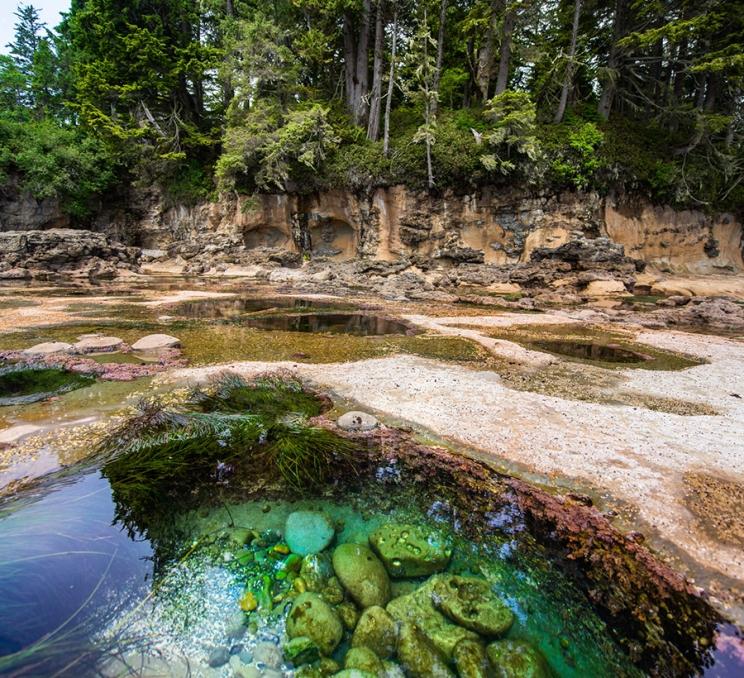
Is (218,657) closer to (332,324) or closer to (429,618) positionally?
(429,618)

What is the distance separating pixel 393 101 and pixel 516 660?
35.3 m

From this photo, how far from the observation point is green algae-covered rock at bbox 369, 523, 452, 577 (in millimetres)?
2883

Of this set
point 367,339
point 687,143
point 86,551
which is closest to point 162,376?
point 86,551

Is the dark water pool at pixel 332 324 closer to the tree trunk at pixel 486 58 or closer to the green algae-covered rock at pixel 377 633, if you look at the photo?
the green algae-covered rock at pixel 377 633

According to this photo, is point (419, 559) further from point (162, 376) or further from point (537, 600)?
point (162, 376)

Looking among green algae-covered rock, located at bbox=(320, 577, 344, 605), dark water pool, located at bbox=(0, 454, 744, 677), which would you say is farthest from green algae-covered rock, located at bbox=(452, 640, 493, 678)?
green algae-covered rock, located at bbox=(320, 577, 344, 605)

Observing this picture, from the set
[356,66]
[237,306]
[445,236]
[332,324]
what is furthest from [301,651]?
[356,66]

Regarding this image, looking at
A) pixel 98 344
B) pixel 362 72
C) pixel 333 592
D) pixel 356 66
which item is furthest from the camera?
pixel 356 66

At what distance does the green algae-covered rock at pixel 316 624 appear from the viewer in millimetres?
2297

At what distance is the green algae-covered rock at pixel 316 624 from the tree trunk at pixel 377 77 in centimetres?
2909

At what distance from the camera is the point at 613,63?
23781mm

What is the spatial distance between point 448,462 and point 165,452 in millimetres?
2949

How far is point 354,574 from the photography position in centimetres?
276

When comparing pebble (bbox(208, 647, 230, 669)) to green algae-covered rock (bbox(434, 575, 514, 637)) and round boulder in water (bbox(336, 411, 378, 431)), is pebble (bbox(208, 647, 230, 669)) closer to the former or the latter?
green algae-covered rock (bbox(434, 575, 514, 637))
